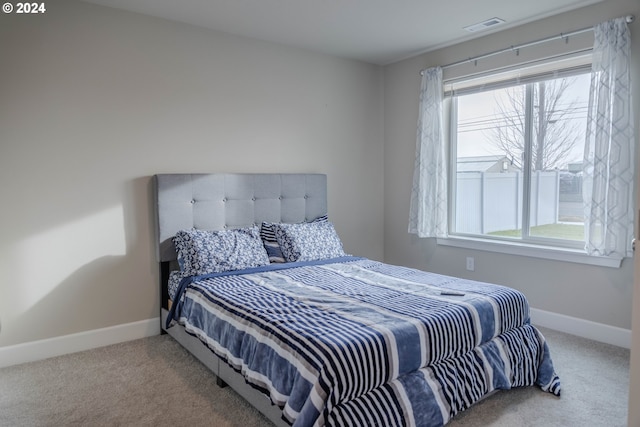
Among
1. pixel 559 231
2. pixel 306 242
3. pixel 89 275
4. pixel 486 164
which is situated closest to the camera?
pixel 89 275

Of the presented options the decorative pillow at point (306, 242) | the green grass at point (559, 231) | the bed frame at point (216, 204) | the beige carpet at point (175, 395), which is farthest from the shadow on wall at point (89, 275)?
the green grass at point (559, 231)

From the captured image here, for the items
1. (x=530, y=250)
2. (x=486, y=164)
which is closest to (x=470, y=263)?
(x=530, y=250)

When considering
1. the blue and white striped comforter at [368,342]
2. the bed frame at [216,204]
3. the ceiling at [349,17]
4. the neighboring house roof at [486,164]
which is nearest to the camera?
the blue and white striped comforter at [368,342]

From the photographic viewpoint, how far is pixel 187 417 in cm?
223

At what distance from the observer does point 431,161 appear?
4176 millimetres

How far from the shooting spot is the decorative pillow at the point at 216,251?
3.12 metres

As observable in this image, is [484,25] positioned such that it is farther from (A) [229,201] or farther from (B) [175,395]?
(B) [175,395]

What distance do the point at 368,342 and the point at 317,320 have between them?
33 cm

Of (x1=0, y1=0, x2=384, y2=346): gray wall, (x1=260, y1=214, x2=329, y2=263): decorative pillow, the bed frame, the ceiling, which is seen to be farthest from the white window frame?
(x1=260, y1=214, x2=329, y2=263): decorative pillow

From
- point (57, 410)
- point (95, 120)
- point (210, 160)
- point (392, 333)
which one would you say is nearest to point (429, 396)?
point (392, 333)

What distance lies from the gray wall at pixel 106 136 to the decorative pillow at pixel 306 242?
0.66 meters

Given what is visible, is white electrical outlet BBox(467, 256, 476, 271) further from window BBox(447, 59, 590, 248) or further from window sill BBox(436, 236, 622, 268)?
window BBox(447, 59, 590, 248)

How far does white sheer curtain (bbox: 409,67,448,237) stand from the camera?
4125 mm

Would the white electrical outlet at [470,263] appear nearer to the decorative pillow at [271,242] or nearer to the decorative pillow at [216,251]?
the decorative pillow at [271,242]
